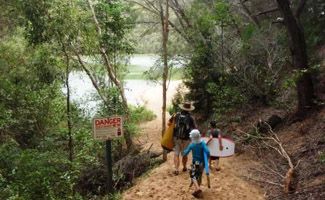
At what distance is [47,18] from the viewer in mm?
11617

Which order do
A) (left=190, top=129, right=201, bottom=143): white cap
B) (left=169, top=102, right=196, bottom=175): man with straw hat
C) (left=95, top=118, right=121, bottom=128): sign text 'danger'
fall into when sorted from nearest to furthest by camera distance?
(left=190, top=129, right=201, bottom=143): white cap → (left=95, top=118, right=121, bottom=128): sign text 'danger' → (left=169, top=102, right=196, bottom=175): man with straw hat

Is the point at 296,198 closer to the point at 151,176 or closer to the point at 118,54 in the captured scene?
the point at 151,176

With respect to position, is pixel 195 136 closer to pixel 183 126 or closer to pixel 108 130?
pixel 183 126

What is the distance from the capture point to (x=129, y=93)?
3494 cm

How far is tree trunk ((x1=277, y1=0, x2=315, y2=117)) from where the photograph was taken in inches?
502

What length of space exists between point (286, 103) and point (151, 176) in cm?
612

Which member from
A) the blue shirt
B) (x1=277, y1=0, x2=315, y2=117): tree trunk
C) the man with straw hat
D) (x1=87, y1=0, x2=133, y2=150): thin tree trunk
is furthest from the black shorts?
(x1=87, y1=0, x2=133, y2=150): thin tree trunk

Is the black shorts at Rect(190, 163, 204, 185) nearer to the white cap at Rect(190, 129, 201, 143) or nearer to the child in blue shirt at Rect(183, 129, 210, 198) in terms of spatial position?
the child in blue shirt at Rect(183, 129, 210, 198)

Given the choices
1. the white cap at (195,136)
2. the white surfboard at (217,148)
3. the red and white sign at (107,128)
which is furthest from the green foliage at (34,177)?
the white surfboard at (217,148)

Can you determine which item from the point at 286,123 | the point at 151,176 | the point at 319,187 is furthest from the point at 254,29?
the point at 319,187

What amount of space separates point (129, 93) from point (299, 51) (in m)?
22.9

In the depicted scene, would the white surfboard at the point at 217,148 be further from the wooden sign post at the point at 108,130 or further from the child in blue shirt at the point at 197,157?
the wooden sign post at the point at 108,130

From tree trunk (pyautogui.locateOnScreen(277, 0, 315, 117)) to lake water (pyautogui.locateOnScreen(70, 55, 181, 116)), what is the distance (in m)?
7.47

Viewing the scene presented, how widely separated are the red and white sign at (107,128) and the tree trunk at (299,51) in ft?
19.5
